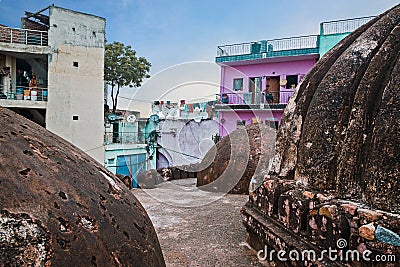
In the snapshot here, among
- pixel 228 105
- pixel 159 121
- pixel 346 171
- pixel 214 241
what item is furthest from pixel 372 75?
pixel 159 121

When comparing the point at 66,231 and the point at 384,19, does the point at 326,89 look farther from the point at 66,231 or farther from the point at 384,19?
the point at 66,231

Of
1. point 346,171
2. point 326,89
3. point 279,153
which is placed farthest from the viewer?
point 279,153

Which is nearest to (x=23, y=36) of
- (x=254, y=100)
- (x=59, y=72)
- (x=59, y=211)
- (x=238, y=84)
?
(x=59, y=72)

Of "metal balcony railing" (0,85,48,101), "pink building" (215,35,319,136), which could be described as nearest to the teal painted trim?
"pink building" (215,35,319,136)

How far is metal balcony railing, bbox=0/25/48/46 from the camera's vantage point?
52.9 feet

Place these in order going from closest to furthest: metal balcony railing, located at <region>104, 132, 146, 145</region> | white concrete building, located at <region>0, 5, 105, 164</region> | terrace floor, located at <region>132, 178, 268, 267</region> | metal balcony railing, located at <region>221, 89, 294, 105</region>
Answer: terrace floor, located at <region>132, 178, 268, 267</region>, white concrete building, located at <region>0, 5, 105, 164</region>, metal balcony railing, located at <region>221, 89, 294, 105</region>, metal balcony railing, located at <region>104, 132, 146, 145</region>

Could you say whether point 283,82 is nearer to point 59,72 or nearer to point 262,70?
point 262,70

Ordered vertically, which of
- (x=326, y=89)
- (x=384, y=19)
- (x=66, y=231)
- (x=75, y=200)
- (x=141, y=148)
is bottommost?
(x=141, y=148)

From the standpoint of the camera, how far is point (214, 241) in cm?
489

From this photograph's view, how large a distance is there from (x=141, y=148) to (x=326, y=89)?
18.0 metres

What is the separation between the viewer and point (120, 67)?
2205cm

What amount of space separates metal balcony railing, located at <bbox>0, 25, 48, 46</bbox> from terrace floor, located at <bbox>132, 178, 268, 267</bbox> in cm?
1125

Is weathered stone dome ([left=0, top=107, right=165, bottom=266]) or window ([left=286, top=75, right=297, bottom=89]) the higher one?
window ([left=286, top=75, right=297, bottom=89])

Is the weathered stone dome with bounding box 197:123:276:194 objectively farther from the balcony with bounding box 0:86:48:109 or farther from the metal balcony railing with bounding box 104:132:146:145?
the metal balcony railing with bounding box 104:132:146:145
